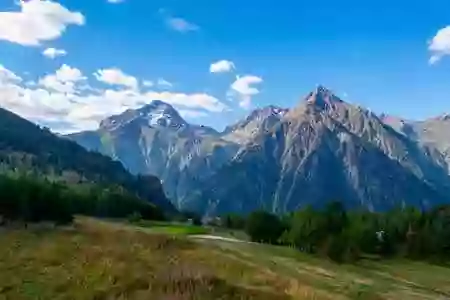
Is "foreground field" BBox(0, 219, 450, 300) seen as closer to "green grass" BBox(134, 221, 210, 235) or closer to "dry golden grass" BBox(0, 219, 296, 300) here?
"dry golden grass" BBox(0, 219, 296, 300)

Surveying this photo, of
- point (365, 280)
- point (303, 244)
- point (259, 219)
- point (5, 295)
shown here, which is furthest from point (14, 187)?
point (5, 295)

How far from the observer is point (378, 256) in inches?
4685

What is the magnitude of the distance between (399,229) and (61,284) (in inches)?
4299

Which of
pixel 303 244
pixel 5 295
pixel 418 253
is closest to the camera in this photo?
pixel 5 295

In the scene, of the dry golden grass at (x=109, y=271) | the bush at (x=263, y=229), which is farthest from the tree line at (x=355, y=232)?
the dry golden grass at (x=109, y=271)

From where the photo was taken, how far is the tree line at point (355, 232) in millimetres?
104556

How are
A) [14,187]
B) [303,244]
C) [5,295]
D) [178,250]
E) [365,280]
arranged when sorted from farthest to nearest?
1. [14,187]
2. [303,244]
3. [365,280]
4. [178,250]
5. [5,295]

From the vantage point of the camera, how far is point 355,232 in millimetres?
117688

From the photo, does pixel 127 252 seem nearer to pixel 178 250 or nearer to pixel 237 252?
pixel 178 250

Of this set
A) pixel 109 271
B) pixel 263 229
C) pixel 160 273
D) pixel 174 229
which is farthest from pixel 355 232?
pixel 109 271

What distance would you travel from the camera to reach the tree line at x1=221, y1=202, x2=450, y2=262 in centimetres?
10456

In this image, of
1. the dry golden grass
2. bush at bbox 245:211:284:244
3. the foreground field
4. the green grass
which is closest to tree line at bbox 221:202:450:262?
bush at bbox 245:211:284:244

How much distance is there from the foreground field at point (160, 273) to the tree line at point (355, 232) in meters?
18.4

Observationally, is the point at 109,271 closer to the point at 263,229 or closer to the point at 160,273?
the point at 160,273
